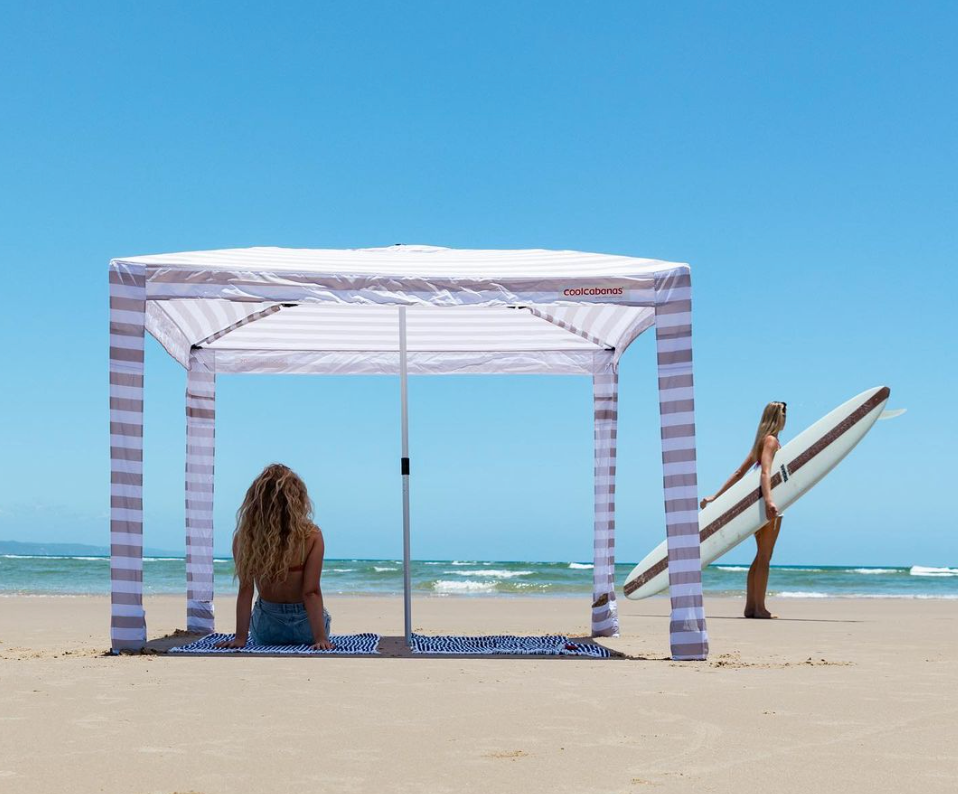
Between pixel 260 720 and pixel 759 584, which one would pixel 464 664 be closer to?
pixel 260 720

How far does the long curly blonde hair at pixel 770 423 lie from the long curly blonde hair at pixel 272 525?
13.0 feet

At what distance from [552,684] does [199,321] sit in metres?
4.15

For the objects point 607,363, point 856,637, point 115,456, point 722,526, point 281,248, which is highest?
point 281,248

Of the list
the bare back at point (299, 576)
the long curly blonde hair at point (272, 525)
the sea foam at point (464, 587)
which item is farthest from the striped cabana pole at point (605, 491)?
the sea foam at point (464, 587)

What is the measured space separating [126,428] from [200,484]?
2.40 meters

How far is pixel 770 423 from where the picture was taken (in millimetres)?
8320

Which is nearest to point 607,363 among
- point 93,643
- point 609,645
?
point 609,645

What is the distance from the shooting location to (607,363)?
7824 mm

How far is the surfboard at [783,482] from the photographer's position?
9.42 m

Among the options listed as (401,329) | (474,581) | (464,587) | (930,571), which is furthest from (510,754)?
(930,571)

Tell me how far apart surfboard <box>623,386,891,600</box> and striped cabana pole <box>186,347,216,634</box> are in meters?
3.87

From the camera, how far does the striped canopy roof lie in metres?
5.90

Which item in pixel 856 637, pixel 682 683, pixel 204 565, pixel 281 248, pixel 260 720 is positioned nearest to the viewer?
pixel 260 720

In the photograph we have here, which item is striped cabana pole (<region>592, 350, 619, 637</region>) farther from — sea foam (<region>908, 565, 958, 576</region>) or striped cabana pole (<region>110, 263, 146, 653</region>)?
sea foam (<region>908, 565, 958, 576</region>)
